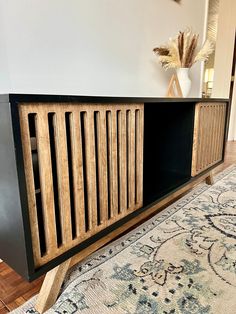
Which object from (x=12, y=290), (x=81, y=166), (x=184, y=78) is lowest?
(x=12, y=290)

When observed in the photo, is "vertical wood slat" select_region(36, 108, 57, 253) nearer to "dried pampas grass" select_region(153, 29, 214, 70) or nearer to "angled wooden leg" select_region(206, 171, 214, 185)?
"dried pampas grass" select_region(153, 29, 214, 70)

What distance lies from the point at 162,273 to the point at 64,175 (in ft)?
1.55

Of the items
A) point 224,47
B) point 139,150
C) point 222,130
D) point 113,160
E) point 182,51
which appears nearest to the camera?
point 113,160

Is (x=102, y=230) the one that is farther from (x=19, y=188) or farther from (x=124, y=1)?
(x=124, y=1)

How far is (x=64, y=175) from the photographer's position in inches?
23.9

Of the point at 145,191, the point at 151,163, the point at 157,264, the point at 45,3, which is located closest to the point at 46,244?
the point at 157,264

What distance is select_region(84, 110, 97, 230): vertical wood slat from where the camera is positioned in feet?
2.14

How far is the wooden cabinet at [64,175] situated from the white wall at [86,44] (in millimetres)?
351

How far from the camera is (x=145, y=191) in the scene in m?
1.08

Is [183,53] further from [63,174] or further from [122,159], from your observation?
[63,174]

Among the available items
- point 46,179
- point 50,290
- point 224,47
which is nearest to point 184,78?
point 46,179

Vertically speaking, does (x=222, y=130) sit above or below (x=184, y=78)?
below

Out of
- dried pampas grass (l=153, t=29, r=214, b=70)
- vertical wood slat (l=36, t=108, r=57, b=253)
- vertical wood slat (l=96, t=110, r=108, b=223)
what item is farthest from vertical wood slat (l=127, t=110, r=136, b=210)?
dried pampas grass (l=153, t=29, r=214, b=70)

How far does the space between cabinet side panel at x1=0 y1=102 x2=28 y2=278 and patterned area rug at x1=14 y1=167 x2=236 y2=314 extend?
0.19 metres
